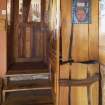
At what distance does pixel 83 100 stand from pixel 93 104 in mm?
153

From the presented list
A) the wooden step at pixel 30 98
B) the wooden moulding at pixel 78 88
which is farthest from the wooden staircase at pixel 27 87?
the wooden moulding at pixel 78 88

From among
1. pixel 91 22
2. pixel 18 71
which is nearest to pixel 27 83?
pixel 18 71

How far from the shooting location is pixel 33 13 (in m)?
5.41

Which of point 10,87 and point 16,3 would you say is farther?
point 16,3

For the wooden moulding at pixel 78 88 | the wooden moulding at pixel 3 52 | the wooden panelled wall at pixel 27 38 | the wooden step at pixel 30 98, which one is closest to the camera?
the wooden moulding at pixel 78 88

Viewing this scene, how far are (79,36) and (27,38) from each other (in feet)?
9.38

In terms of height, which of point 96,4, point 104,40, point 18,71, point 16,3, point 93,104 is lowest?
point 93,104

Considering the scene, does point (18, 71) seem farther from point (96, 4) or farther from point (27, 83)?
point (96, 4)

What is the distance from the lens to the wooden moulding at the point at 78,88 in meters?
2.72

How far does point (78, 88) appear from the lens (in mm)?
2736

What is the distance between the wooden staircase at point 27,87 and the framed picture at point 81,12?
1440 mm

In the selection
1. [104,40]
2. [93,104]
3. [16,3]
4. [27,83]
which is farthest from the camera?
[16,3]

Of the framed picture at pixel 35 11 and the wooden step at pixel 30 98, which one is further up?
the framed picture at pixel 35 11

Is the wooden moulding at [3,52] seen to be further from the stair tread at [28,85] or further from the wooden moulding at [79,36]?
the wooden moulding at [79,36]
